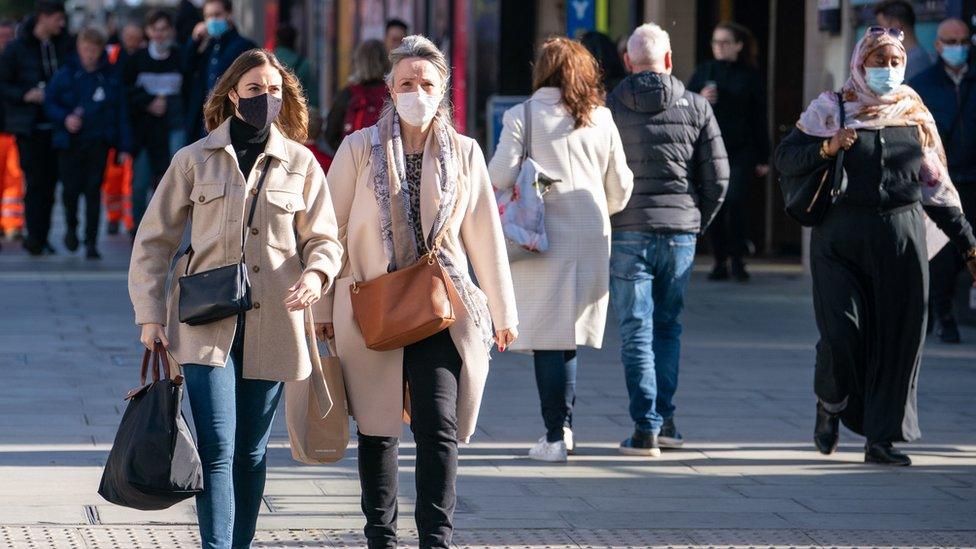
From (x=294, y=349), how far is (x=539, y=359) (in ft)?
8.30

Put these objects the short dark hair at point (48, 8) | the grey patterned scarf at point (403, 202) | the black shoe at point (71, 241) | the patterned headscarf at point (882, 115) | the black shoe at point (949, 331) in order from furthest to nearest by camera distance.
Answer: the black shoe at point (71, 241) < the short dark hair at point (48, 8) < the black shoe at point (949, 331) < the patterned headscarf at point (882, 115) < the grey patterned scarf at point (403, 202)

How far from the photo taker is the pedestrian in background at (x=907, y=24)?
1137 centimetres

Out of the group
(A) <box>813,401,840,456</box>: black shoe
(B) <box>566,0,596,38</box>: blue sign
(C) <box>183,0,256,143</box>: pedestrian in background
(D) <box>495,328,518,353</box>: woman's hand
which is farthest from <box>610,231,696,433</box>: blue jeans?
(B) <box>566,0,596,38</box>: blue sign

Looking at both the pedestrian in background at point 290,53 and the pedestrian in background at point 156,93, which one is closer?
the pedestrian in background at point 290,53

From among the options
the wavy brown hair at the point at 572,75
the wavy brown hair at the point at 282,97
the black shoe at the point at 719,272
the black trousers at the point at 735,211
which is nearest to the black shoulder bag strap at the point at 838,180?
the wavy brown hair at the point at 572,75

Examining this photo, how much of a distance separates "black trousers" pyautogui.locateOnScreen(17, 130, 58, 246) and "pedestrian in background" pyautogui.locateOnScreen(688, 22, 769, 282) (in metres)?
5.44

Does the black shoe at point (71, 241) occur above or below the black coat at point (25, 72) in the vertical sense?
below

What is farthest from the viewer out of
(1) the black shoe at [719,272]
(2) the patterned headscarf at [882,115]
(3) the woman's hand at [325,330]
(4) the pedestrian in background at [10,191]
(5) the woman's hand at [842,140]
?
(4) the pedestrian in background at [10,191]

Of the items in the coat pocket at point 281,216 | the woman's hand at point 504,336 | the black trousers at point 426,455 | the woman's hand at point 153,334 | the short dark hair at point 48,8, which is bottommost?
the black trousers at point 426,455

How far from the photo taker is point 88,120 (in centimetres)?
1530

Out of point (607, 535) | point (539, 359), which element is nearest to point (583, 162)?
point (539, 359)

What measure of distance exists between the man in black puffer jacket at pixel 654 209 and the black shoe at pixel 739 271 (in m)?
6.73

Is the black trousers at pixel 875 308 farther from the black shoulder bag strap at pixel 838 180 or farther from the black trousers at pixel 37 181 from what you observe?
the black trousers at pixel 37 181

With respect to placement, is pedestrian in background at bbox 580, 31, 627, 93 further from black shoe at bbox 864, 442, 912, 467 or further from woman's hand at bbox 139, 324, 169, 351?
woman's hand at bbox 139, 324, 169, 351
